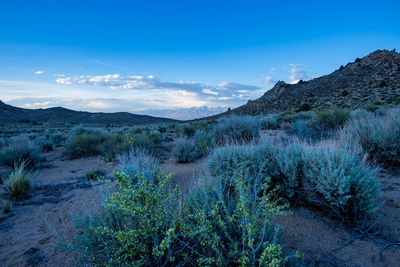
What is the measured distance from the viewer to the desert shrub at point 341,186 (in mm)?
2576

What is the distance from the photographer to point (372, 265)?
2.01m

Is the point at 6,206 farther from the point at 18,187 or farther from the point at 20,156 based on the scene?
the point at 20,156

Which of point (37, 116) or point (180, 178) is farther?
point (37, 116)

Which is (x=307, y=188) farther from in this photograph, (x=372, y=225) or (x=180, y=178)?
(x=180, y=178)

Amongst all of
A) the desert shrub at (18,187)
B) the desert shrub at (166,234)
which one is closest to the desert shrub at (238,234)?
the desert shrub at (166,234)

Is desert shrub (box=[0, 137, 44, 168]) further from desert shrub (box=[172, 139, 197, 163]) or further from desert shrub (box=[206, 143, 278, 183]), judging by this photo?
desert shrub (box=[206, 143, 278, 183])

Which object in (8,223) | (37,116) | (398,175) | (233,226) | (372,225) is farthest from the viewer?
(37,116)

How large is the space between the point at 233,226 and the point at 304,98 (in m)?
38.8

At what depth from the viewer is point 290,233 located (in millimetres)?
2561

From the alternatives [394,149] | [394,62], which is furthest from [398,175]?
[394,62]

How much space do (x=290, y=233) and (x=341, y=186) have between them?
0.91 metres

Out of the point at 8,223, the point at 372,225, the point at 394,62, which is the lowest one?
the point at 8,223

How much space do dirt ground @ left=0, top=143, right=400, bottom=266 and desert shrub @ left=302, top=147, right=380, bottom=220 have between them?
0.24 metres

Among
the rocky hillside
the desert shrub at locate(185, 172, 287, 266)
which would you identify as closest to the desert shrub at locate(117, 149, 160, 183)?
the desert shrub at locate(185, 172, 287, 266)
